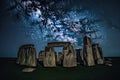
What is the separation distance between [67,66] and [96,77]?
16.7ft

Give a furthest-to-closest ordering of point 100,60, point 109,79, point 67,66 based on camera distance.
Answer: point 100,60
point 67,66
point 109,79

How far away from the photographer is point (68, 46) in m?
22.0

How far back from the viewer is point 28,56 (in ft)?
72.9

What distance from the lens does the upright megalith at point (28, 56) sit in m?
22.0

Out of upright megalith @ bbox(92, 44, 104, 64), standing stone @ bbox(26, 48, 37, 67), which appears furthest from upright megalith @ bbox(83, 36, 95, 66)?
standing stone @ bbox(26, 48, 37, 67)

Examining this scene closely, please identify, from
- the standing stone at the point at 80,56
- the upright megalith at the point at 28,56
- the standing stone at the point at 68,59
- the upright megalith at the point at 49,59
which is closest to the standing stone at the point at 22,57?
the upright megalith at the point at 28,56

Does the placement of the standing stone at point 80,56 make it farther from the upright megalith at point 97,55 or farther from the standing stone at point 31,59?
the standing stone at point 31,59

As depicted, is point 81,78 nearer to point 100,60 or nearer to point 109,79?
point 109,79

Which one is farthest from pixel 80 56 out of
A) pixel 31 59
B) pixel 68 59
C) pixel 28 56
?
pixel 28 56

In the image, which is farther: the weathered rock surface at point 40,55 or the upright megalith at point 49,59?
the weathered rock surface at point 40,55

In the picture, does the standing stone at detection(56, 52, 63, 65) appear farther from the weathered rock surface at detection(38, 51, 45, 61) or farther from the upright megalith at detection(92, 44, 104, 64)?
the upright megalith at detection(92, 44, 104, 64)

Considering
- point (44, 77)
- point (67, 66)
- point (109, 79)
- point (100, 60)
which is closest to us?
point (109, 79)

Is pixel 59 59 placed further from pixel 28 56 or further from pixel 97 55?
pixel 97 55

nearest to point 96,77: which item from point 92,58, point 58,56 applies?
point 92,58
